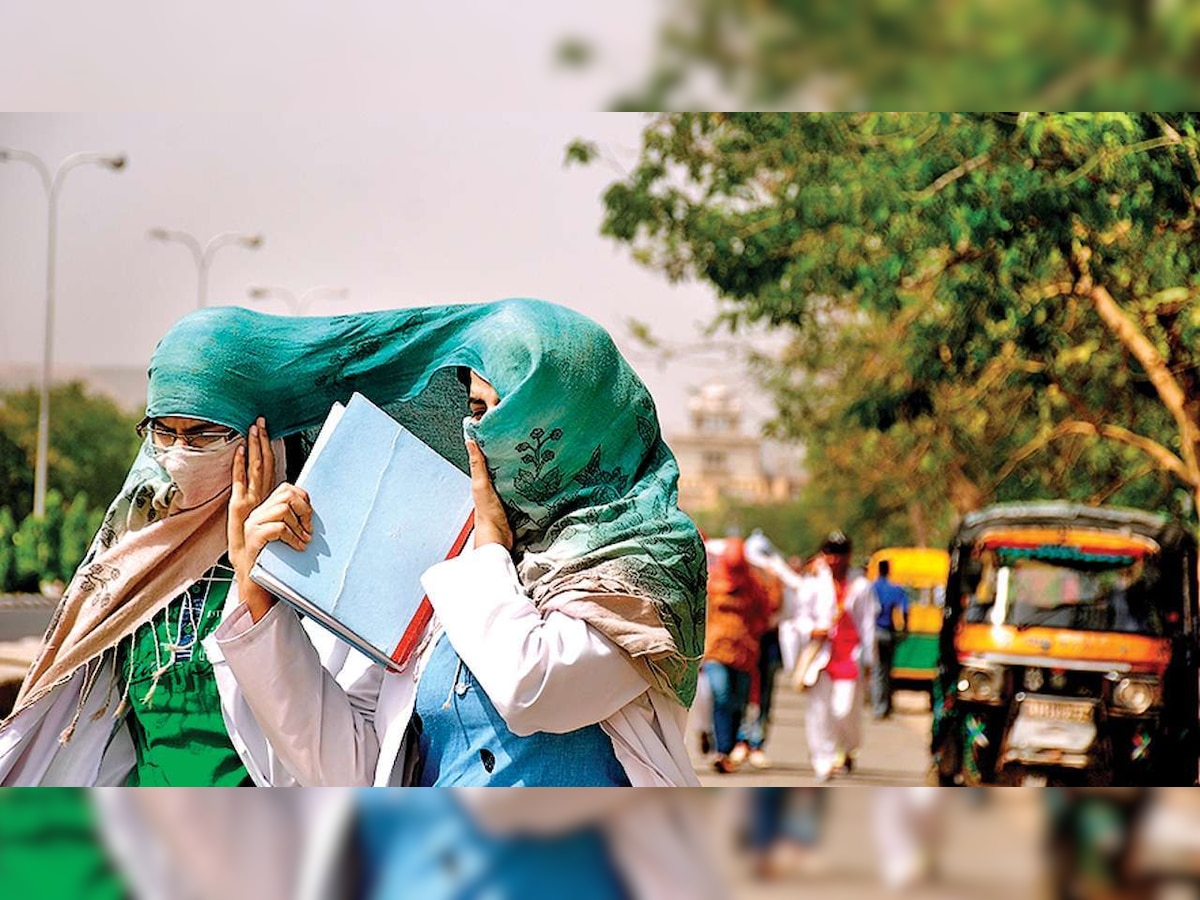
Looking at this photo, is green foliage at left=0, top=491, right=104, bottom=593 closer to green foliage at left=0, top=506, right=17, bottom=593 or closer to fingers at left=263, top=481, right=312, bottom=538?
green foliage at left=0, top=506, right=17, bottom=593

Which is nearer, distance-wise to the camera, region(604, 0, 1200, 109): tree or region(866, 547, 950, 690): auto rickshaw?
region(604, 0, 1200, 109): tree

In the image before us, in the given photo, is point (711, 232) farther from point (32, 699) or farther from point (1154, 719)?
point (32, 699)

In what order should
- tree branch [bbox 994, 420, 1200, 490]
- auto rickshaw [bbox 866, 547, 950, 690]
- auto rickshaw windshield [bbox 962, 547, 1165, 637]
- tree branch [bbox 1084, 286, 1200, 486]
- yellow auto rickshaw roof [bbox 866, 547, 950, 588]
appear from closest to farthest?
1. auto rickshaw windshield [bbox 962, 547, 1165, 637]
2. tree branch [bbox 1084, 286, 1200, 486]
3. tree branch [bbox 994, 420, 1200, 490]
4. auto rickshaw [bbox 866, 547, 950, 690]
5. yellow auto rickshaw roof [bbox 866, 547, 950, 588]

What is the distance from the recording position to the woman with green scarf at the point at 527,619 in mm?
2576

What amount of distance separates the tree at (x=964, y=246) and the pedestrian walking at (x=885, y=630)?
107cm

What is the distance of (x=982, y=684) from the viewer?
301 inches

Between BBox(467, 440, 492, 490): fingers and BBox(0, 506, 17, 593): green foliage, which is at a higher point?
BBox(467, 440, 492, 490): fingers

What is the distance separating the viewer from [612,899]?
2.81m

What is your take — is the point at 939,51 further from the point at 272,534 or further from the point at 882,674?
the point at 882,674

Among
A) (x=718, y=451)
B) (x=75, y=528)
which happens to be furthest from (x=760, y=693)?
(x=75, y=528)

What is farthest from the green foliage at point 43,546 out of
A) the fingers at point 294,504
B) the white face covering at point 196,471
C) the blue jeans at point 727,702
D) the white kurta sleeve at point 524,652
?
the white kurta sleeve at point 524,652

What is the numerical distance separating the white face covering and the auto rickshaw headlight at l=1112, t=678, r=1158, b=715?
17.4ft

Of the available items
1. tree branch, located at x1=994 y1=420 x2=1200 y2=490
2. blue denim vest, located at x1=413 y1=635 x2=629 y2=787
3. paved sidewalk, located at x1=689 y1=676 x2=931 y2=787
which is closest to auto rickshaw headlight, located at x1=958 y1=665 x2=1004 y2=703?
paved sidewalk, located at x1=689 y1=676 x2=931 y2=787

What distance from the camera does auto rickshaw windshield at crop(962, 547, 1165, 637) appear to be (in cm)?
754
